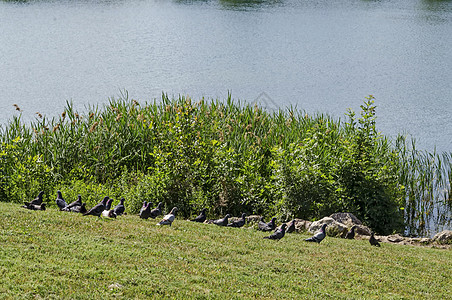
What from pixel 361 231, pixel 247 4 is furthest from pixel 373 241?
pixel 247 4

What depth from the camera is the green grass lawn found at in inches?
221

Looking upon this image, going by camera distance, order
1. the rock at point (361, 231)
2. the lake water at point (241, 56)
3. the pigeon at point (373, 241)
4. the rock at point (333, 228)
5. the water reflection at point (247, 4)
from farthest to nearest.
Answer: the water reflection at point (247, 4)
the lake water at point (241, 56)
the rock at point (361, 231)
the rock at point (333, 228)
the pigeon at point (373, 241)

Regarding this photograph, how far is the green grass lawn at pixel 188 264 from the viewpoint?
18.4 feet

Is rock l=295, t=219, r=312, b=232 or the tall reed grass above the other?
the tall reed grass

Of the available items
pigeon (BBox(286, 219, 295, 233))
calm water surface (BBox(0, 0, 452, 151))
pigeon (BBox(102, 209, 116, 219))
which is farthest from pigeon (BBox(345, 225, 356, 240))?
calm water surface (BBox(0, 0, 452, 151))

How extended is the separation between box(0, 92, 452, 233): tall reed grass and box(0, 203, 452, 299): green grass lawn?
193cm

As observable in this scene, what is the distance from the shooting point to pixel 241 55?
101 ft

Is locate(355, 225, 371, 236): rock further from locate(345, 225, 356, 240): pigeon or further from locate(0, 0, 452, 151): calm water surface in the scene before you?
locate(0, 0, 452, 151): calm water surface

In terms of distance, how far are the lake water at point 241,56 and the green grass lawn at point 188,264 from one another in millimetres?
10049

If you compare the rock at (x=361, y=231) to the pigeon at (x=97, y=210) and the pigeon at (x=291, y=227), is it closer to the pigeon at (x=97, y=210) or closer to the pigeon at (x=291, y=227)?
the pigeon at (x=291, y=227)

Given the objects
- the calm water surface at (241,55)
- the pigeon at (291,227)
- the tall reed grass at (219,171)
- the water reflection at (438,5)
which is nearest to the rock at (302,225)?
the pigeon at (291,227)

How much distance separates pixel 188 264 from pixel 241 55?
82.7ft

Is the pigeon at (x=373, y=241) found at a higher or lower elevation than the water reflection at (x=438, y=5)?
lower

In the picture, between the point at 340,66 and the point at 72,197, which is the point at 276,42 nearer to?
the point at 340,66
